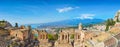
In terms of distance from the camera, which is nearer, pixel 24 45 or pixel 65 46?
pixel 65 46

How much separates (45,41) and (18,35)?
6.73 meters

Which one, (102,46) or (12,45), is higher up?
(102,46)

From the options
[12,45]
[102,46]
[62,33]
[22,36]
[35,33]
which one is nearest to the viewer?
[102,46]

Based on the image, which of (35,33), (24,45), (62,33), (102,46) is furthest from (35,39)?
(102,46)

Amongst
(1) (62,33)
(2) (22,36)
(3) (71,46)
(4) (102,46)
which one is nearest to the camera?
(4) (102,46)

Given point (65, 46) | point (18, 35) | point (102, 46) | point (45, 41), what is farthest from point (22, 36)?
point (102, 46)

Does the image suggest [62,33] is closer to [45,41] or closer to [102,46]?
[45,41]

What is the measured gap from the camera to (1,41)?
51875mm

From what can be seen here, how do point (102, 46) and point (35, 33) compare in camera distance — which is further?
point (35, 33)

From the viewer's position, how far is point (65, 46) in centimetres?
4447

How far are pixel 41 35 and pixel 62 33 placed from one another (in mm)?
8022

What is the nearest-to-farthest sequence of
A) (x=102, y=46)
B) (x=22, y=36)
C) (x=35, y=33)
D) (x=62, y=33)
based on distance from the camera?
1. (x=102, y=46)
2. (x=62, y=33)
3. (x=22, y=36)
4. (x=35, y=33)

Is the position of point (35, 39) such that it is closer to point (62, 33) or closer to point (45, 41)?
point (45, 41)

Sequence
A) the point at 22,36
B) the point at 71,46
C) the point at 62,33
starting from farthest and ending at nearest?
the point at 22,36 < the point at 62,33 < the point at 71,46
